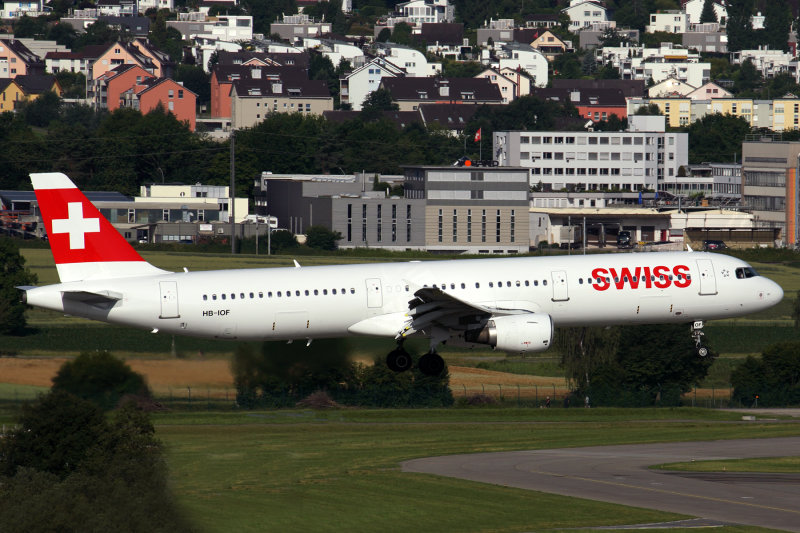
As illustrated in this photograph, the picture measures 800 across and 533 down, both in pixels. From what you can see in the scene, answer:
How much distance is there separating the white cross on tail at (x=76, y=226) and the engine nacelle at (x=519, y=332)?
19215 millimetres

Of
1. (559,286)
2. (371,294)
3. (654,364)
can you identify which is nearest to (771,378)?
(654,364)

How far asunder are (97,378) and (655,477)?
105 ft

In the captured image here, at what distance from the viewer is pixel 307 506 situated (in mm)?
73500

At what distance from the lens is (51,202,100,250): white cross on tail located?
66312mm

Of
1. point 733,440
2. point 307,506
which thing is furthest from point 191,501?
point 733,440

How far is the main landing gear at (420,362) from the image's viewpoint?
67.3 metres

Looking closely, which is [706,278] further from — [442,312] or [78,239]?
[78,239]

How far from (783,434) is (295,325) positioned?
4239cm

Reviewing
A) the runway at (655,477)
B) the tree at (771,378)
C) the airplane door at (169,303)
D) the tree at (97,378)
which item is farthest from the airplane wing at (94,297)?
the tree at (771,378)

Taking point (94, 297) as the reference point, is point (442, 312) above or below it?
below

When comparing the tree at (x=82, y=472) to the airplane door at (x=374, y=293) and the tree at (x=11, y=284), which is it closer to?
the airplane door at (x=374, y=293)

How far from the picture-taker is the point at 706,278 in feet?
227

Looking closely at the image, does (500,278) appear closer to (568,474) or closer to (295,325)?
(295,325)

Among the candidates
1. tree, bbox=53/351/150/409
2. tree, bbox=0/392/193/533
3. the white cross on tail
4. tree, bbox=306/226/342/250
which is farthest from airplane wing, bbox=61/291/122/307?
tree, bbox=306/226/342/250
